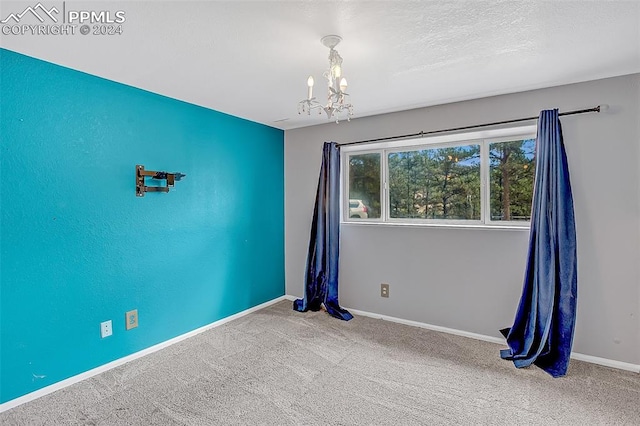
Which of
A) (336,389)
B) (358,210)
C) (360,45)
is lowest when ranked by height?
(336,389)

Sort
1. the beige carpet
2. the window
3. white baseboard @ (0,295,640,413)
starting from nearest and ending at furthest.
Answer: the beige carpet
white baseboard @ (0,295,640,413)
the window

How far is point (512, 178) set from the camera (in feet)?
9.64

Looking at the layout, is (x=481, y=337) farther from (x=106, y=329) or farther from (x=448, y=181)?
(x=106, y=329)

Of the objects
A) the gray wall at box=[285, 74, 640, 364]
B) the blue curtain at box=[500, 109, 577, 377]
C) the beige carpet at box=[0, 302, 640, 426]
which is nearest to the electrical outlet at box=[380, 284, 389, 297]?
the gray wall at box=[285, 74, 640, 364]

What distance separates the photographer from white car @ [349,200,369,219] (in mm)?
3711

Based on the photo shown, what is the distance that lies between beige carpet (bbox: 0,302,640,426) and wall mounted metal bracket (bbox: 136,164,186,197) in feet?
4.26

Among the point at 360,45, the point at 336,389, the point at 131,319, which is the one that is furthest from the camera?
the point at 131,319

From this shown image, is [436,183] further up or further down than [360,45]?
further down

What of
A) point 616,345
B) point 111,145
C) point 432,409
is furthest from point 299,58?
point 616,345

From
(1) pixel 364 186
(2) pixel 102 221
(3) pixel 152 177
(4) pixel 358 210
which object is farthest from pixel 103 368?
(1) pixel 364 186

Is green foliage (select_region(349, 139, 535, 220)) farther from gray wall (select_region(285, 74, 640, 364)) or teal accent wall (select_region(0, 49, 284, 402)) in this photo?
teal accent wall (select_region(0, 49, 284, 402))

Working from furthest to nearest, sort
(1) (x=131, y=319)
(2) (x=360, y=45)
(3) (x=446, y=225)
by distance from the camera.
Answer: (3) (x=446, y=225) < (1) (x=131, y=319) < (2) (x=360, y=45)

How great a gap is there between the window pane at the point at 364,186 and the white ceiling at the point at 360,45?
1.00m

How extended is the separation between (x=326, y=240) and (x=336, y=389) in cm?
165
